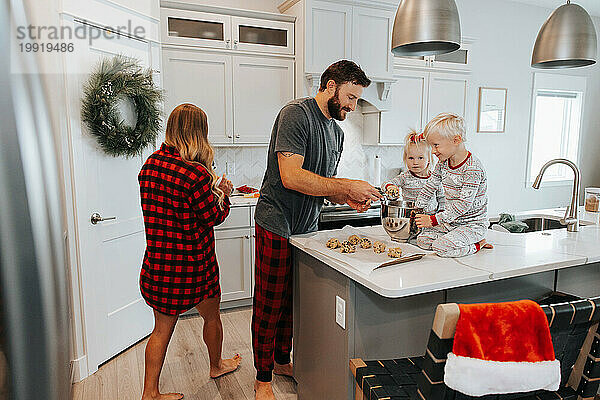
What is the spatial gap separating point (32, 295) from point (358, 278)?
1.52 metres

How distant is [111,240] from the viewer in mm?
2930

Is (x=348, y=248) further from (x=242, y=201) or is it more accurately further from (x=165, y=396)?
(x=242, y=201)

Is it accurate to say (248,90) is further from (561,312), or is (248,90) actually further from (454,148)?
(561,312)

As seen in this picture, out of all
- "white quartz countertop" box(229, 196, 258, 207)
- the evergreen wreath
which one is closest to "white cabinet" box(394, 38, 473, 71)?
"white quartz countertop" box(229, 196, 258, 207)

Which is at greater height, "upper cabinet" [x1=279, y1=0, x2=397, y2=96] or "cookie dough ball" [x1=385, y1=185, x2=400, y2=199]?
"upper cabinet" [x1=279, y1=0, x2=397, y2=96]

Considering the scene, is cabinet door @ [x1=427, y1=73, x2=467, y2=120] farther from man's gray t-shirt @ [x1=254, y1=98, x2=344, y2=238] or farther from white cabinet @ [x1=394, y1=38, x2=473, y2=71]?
man's gray t-shirt @ [x1=254, y1=98, x2=344, y2=238]

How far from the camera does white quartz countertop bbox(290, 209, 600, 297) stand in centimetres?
165

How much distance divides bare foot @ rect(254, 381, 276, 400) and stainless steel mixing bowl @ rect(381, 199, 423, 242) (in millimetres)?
1077

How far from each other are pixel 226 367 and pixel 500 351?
6.34 feet

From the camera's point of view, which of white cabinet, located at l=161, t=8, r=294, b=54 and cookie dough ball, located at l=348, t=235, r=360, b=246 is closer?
cookie dough ball, located at l=348, t=235, r=360, b=246

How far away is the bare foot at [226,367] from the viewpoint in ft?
8.93

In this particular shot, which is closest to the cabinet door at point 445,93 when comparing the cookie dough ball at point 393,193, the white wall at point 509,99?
the white wall at point 509,99

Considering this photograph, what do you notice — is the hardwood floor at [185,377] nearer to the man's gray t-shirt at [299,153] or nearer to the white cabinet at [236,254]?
the white cabinet at [236,254]

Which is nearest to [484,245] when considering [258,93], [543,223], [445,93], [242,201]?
[543,223]
